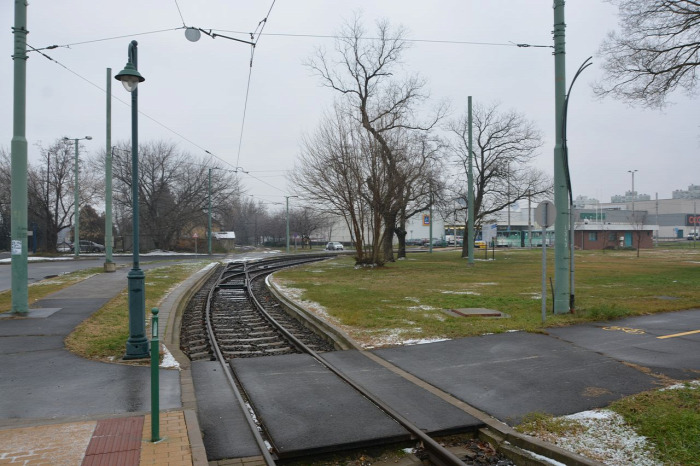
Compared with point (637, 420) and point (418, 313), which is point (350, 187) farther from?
point (637, 420)

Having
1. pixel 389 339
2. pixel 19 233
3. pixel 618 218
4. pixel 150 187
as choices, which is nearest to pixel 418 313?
pixel 389 339

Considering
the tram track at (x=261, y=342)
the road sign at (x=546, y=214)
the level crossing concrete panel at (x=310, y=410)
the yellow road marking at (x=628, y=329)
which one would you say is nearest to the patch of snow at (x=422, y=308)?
the tram track at (x=261, y=342)

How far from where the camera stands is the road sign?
1123cm

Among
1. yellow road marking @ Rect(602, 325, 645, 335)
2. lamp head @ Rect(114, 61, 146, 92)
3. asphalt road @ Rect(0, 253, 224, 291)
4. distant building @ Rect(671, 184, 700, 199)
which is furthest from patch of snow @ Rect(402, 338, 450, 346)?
distant building @ Rect(671, 184, 700, 199)

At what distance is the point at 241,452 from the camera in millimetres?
5012

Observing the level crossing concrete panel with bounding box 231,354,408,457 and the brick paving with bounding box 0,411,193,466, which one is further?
the level crossing concrete panel with bounding box 231,354,408,457

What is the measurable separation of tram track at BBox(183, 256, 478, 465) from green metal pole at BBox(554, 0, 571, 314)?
5527 millimetres

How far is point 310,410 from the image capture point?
609 cm

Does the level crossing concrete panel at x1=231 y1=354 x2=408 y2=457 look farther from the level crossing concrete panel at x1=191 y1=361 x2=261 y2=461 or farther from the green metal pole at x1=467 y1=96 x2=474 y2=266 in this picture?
the green metal pole at x1=467 y1=96 x2=474 y2=266

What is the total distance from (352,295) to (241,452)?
1230 cm

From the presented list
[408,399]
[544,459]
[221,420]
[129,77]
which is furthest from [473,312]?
[129,77]

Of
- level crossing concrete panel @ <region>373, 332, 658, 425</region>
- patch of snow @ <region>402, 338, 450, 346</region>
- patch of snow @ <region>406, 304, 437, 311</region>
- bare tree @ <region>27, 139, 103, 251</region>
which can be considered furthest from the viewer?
bare tree @ <region>27, 139, 103, 251</region>

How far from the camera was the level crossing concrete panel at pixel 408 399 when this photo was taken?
5.65m

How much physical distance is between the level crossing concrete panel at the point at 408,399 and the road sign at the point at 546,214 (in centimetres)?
523
